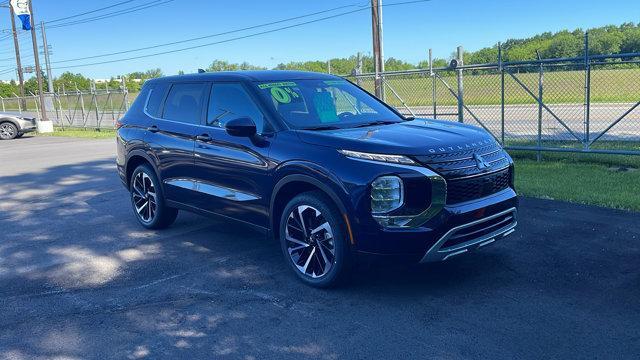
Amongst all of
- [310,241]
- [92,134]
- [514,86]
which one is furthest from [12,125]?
[310,241]

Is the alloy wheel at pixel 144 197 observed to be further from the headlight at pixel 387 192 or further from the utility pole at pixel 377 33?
the utility pole at pixel 377 33

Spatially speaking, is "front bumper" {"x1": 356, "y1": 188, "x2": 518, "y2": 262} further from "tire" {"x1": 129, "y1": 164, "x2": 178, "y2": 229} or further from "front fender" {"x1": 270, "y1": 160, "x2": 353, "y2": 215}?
"tire" {"x1": 129, "y1": 164, "x2": 178, "y2": 229}

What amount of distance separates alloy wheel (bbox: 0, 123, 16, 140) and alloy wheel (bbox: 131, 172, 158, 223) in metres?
19.9

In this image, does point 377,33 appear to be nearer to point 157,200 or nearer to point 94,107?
point 157,200

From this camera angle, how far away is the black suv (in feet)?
13.8

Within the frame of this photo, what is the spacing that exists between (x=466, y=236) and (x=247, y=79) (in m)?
2.57

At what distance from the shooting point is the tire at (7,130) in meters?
23.6

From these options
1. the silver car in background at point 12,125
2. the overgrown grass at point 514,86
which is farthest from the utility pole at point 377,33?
the silver car in background at point 12,125

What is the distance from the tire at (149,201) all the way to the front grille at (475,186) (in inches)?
143

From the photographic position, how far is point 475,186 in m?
4.45

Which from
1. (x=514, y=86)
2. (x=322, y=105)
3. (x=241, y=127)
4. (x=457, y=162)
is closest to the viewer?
(x=457, y=162)

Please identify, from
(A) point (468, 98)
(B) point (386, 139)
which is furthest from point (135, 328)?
(A) point (468, 98)

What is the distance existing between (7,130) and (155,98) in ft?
67.1

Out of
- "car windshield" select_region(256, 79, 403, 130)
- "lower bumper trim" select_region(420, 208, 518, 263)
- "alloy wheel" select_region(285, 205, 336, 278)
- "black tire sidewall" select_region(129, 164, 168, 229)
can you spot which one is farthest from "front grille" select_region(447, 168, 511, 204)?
"black tire sidewall" select_region(129, 164, 168, 229)
